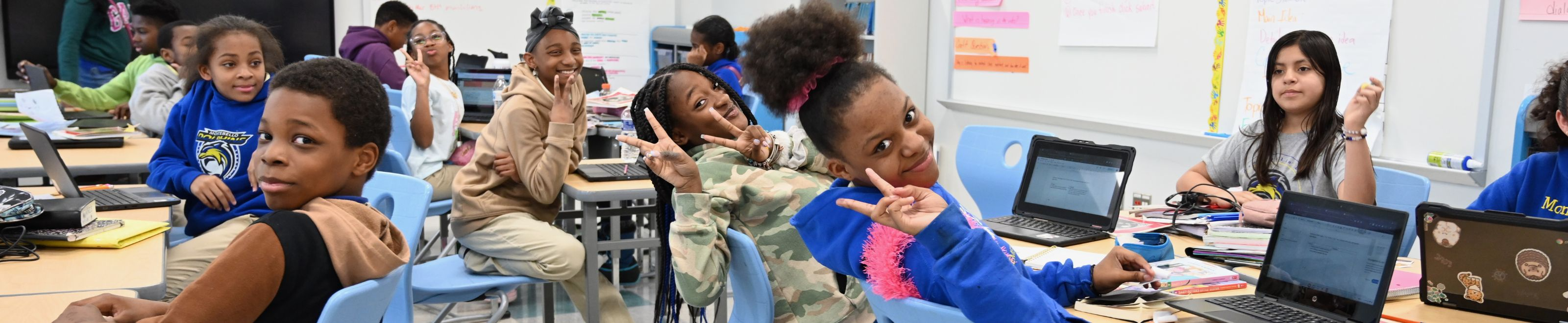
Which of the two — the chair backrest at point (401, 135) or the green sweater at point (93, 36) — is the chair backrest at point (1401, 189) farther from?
the green sweater at point (93, 36)

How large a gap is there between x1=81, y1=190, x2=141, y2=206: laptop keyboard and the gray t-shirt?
2543 mm

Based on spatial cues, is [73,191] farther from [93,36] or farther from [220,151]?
[93,36]

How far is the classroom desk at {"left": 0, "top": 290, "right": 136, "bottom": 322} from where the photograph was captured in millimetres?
1390

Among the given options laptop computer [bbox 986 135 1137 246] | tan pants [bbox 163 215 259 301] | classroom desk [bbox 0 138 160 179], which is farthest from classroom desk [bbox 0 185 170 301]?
laptop computer [bbox 986 135 1137 246]

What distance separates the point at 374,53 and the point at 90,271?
343cm

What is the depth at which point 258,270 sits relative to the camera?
4.39 feet

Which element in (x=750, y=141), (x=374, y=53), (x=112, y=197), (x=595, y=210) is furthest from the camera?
(x=374, y=53)

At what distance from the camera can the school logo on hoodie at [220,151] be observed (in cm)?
254

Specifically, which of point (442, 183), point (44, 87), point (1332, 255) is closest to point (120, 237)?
point (442, 183)

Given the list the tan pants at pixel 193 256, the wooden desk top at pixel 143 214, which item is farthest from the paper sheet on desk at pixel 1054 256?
the wooden desk top at pixel 143 214

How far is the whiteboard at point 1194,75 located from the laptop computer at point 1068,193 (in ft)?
4.41

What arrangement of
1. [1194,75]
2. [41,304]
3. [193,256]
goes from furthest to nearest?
[1194,75], [193,256], [41,304]

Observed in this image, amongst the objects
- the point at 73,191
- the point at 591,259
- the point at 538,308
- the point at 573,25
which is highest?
the point at 573,25

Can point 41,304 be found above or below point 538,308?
above
